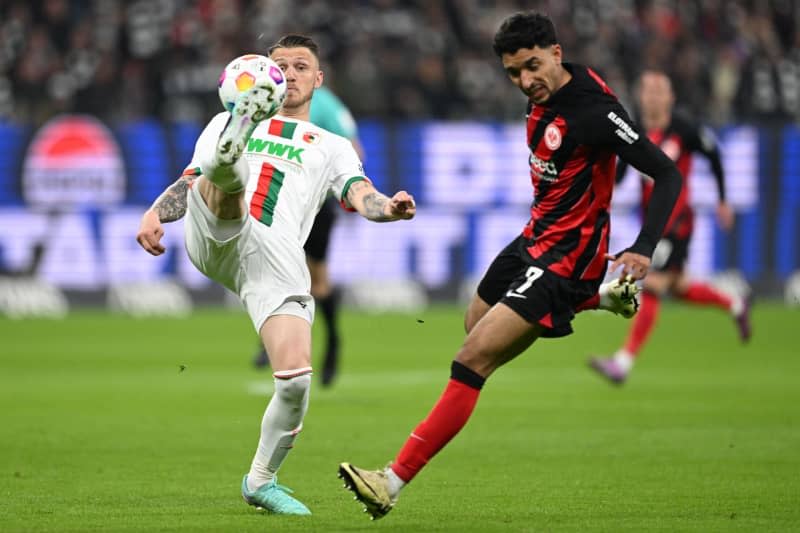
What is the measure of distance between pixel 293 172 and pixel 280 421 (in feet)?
3.78

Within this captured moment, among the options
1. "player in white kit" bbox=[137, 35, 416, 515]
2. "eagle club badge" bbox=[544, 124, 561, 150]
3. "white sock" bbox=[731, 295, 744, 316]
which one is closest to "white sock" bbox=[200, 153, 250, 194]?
"player in white kit" bbox=[137, 35, 416, 515]

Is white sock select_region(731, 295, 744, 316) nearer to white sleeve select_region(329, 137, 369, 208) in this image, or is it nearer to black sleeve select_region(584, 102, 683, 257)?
black sleeve select_region(584, 102, 683, 257)

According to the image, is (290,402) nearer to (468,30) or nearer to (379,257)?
(379,257)

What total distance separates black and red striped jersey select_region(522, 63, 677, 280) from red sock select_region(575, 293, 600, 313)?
0.41 feet

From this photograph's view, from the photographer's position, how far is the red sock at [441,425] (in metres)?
6.23

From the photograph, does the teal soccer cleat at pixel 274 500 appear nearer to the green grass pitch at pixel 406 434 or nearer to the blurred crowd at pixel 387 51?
the green grass pitch at pixel 406 434

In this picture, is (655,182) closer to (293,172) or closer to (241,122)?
(293,172)

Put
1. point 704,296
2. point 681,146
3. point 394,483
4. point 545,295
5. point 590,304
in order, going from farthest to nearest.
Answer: point 704,296, point 681,146, point 590,304, point 545,295, point 394,483

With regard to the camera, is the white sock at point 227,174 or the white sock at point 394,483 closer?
the white sock at point 227,174

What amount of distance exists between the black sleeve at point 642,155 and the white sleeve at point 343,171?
42.1 inches

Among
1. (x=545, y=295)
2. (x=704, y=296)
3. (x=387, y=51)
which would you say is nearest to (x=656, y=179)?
(x=545, y=295)

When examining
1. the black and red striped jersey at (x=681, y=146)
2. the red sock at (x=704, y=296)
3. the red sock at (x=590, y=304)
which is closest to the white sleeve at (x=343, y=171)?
the red sock at (x=590, y=304)

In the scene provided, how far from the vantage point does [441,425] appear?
6.32 m

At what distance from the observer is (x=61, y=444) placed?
29.2 feet
